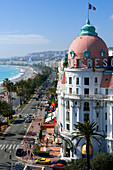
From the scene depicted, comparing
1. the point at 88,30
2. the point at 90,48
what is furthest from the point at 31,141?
the point at 88,30

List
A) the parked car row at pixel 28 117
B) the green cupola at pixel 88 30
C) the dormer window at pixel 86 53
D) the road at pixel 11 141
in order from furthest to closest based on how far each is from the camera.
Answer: the parked car row at pixel 28 117 → the green cupola at pixel 88 30 → the road at pixel 11 141 → the dormer window at pixel 86 53

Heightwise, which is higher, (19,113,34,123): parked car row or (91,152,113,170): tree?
(19,113,34,123): parked car row

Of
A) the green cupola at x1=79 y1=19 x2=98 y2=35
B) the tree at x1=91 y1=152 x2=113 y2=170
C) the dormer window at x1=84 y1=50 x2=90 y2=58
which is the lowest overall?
the tree at x1=91 y1=152 x2=113 y2=170

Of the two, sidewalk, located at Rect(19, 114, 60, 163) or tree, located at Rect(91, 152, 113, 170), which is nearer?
tree, located at Rect(91, 152, 113, 170)

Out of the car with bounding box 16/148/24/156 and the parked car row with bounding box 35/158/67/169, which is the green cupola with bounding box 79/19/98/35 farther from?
the car with bounding box 16/148/24/156

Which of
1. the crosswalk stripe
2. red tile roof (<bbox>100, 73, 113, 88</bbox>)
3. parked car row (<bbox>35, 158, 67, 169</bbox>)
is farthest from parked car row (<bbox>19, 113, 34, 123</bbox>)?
red tile roof (<bbox>100, 73, 113, 88</bbox>)

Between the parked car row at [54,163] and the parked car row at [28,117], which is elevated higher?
the parked car row at [28,117]

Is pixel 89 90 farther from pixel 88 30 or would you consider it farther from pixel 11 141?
pixel 11 141

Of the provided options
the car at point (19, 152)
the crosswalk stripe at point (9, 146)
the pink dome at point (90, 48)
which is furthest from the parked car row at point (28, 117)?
the pink dome at point (90, 48)

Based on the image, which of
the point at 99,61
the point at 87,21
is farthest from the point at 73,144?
the point at 87,21

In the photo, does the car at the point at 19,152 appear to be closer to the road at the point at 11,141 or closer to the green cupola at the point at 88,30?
the road at the point at 11,141

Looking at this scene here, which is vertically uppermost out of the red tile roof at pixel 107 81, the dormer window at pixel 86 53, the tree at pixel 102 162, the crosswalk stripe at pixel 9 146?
the dormer window at pixel 86 53

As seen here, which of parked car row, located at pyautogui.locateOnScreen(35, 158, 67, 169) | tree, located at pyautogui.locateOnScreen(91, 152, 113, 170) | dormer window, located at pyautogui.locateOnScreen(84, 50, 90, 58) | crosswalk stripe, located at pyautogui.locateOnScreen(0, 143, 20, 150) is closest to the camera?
tree, located at pyautogui.locateOnScreen(91, 152, 113, 170)
